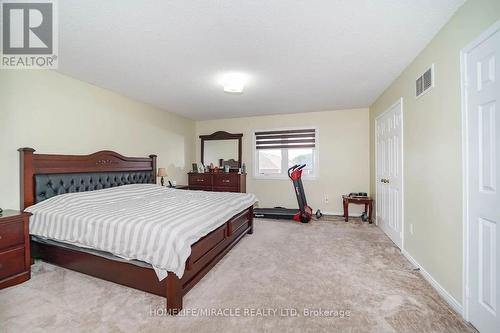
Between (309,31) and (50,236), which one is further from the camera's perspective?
(50,236)

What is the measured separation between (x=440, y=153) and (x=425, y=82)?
32.6 inches

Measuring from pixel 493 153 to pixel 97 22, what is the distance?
Result: 3229 mm

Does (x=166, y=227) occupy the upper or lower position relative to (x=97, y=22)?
lower

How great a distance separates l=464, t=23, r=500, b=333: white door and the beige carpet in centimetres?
31

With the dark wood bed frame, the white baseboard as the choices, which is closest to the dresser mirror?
the dark wood bed frame

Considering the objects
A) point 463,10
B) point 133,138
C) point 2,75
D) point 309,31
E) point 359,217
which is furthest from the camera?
point 359,217

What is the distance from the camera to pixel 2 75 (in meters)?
2.35

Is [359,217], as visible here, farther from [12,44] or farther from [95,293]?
[12,44]

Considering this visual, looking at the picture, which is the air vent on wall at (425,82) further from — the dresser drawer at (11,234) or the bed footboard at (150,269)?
the dresser drawer at (11,234)

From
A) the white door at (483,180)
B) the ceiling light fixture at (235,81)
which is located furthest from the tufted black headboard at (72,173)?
the white door at (483,180)

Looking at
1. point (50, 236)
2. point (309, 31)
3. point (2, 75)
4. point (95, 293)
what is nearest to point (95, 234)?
point (95, 293)

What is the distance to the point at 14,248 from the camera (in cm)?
210

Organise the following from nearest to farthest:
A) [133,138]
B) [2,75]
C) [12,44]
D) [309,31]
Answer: [309,31], [12,44], [2,75], [133,138]

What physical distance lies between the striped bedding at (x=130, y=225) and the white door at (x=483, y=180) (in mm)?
2178
